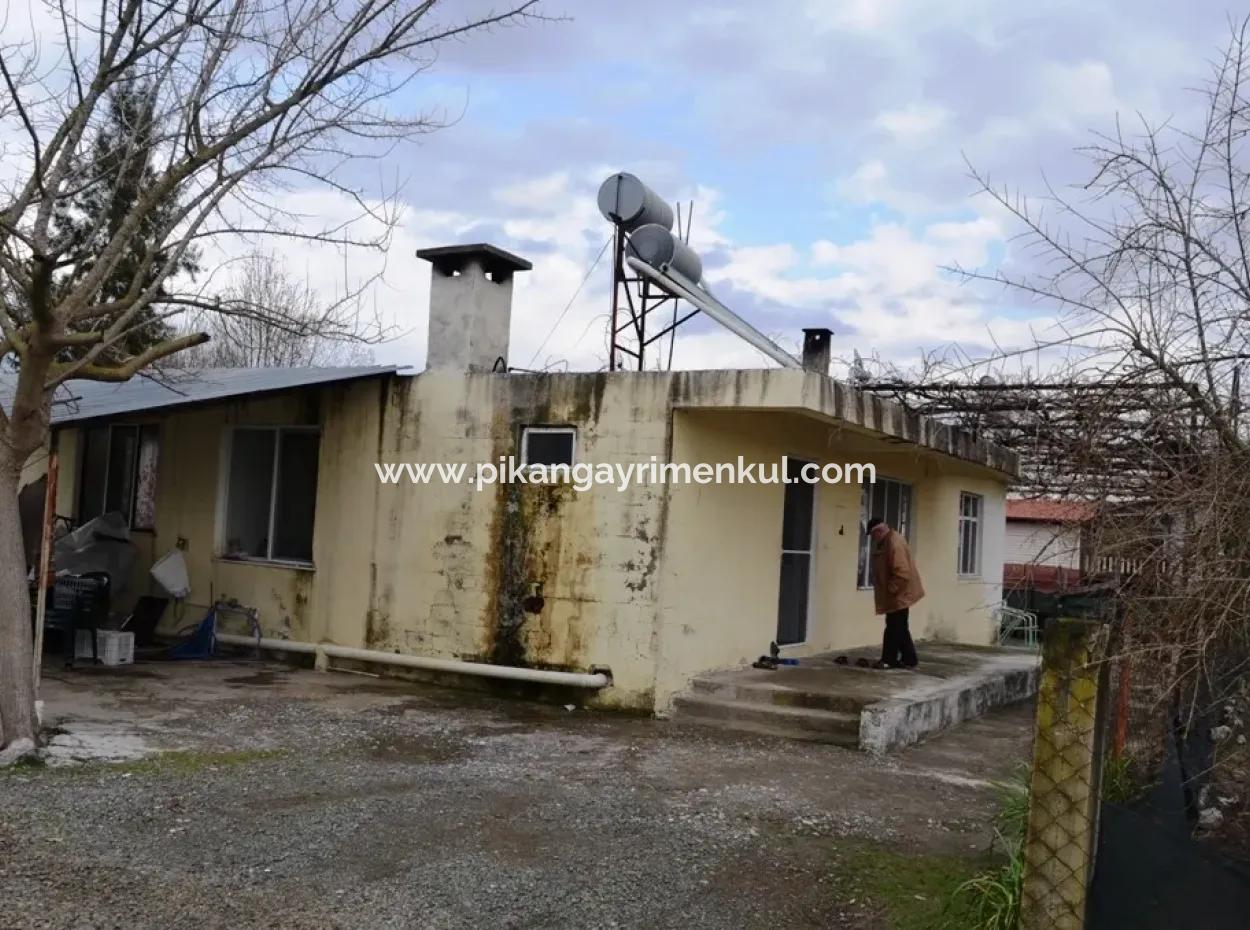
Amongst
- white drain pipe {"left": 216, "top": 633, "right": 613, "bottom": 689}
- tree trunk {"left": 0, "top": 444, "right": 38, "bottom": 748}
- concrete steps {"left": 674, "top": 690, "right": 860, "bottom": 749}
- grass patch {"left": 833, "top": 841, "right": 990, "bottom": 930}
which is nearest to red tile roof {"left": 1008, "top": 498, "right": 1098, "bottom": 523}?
grass patch {"left": 833, "top": 841, "right": 990, "bottom": 930}

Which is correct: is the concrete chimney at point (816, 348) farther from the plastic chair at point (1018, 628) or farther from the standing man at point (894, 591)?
the plastic chair at point (1018, 628)

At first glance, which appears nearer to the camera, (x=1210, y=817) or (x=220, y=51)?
(x=1210, y=817)

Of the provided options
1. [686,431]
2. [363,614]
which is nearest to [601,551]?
[686,431]

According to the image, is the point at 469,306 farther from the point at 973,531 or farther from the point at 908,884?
the point at 973,531

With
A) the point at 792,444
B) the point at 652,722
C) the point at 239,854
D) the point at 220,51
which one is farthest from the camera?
the point at 792,444

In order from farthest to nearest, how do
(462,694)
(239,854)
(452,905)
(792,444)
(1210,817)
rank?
(792,444), (462,694), (239,854), (452,905), (1210,817)

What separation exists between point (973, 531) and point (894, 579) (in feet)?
22.2

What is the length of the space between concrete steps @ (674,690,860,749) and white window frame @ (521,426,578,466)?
2219mm

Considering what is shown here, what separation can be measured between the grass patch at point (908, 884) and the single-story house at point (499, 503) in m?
3.68

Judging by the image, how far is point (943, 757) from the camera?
8250mm

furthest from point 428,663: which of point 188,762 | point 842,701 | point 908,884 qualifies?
point 908,884

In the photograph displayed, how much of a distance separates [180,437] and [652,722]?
629 cm

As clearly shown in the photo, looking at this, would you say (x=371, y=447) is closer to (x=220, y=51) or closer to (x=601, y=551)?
(x=601, y=551)

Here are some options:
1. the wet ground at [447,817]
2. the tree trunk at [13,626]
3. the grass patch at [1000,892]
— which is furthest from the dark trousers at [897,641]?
the tree trunk at [13,626]
